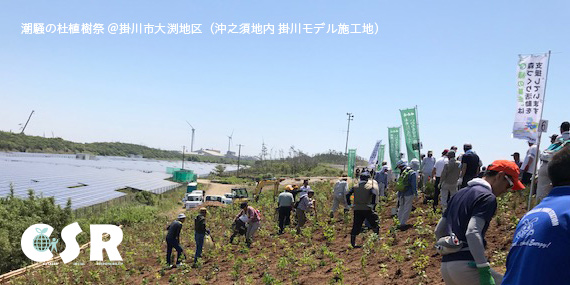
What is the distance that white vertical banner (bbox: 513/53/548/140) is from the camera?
11.4 m

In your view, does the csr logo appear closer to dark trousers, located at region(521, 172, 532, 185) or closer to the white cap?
dark trousers, located at region(521, 172, 532, 185)

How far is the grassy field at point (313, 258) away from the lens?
27.6ft

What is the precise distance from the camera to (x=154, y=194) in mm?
42750

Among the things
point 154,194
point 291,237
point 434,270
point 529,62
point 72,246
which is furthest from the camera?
point 154,194

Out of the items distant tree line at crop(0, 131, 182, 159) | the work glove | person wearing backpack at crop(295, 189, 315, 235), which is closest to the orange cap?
the work glove

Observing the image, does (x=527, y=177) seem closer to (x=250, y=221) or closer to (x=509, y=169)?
(x=250, y=221)

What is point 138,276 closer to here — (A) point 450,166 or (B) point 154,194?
(A) point 450,166

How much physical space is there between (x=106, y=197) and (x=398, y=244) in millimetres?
31293

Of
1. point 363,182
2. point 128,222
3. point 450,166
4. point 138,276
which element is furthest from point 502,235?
point 128,222

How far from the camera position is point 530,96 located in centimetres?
1163

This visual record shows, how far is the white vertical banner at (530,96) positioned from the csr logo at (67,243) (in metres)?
13.9

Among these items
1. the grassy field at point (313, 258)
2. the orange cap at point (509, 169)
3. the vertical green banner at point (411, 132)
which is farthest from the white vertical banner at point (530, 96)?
the orange cap at point (509, 169)

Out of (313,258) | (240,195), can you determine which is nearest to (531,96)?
(313,258)

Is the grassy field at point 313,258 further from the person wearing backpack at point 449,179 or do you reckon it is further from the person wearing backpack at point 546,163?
the person wearing backpack at point 546,163
